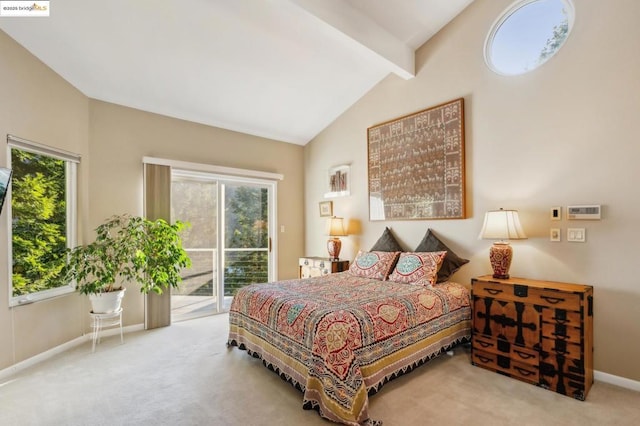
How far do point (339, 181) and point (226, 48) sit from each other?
8.01ft

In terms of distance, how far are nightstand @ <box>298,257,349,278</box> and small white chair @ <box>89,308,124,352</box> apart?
2463mm

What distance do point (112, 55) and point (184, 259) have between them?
7.63 feet

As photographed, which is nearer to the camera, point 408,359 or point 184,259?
point 408,359

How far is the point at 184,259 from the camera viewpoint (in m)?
3.85

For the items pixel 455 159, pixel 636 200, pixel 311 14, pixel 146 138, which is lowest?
pixel 636 200

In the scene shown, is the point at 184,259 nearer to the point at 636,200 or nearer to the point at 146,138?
the point at 146,138

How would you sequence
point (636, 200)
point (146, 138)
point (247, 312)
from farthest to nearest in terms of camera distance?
point (146, 138) < point (247, 312) < point (636, 200)

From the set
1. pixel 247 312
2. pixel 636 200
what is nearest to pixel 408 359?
pixel 247 312

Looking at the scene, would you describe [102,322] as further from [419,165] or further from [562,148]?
[562,148]

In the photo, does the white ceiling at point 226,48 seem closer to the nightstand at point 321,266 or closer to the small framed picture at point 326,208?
the small framed picture at point 326,208

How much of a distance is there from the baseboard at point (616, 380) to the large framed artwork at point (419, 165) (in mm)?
1720

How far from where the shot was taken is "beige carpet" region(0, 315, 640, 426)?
81.3 inches

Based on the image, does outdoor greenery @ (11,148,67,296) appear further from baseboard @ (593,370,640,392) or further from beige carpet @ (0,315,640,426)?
baseboard @ (593,370,640,392)

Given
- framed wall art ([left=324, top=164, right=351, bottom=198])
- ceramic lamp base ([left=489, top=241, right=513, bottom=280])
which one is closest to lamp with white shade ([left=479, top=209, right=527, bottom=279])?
ceramic lamp base ([left=489, top=241, right=513, bottom=280])
